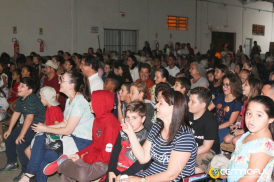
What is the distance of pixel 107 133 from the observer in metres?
3.05

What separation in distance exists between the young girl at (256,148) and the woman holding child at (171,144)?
35 centimetres

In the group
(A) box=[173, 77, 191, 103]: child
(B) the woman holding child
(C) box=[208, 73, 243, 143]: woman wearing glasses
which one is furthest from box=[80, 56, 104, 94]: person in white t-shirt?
(B) the woman holding child

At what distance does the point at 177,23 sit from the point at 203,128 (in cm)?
1377

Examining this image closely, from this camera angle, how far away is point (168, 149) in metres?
2.34

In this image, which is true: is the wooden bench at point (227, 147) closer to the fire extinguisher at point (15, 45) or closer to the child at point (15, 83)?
the child at point (15, 83)

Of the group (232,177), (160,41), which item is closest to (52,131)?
(232,177)

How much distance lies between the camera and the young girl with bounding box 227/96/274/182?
6.62 ft

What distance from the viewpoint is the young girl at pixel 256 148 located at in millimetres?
2019

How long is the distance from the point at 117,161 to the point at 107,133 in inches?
13.1

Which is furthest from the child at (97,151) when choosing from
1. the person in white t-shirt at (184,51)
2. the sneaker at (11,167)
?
the person in white t-shirt at (184,51)

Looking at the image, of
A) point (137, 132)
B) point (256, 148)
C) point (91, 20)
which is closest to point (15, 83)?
point (137, 132)

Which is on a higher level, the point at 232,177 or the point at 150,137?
the point at 150,137

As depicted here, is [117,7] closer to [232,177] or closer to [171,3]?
[171,3]

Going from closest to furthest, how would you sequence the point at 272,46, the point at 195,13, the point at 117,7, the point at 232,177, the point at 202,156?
the point at 232,177
the point at 202,156
the point at 117,7
the point at 195,13
the point at 272,46
